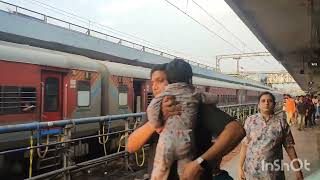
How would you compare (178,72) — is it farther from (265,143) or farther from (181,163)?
(265,143)

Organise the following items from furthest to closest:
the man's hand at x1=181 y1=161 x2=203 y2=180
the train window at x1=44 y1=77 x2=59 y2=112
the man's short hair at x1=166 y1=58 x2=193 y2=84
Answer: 1. the train window at x1=44 y1=77 x2=59 y2=112
2. the man's short hair at x1=166 y1=58 x2=193 y2=84
3. the man's hand at x1=181 y1=161 x2=203 y2=180

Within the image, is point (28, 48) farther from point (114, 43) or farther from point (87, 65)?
point (114, 43)

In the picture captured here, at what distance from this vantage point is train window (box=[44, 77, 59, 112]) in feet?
32.5

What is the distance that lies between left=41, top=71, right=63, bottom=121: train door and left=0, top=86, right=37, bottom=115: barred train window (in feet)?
1.28

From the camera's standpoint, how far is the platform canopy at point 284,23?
10047 mm

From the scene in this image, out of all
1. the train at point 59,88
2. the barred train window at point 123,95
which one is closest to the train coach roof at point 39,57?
the train at point 59,88

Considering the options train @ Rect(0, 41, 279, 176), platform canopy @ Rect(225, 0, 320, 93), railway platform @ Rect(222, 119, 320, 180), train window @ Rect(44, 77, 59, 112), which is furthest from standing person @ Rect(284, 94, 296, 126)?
train window @ Rect(44, 77, 59, 112)

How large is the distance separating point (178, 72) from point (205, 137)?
0.38m

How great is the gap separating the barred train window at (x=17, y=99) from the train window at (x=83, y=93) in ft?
6.43

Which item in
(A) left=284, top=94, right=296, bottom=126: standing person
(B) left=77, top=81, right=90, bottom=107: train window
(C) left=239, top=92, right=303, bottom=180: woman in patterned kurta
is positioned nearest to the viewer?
(C) left=239, top=92, right=303, bottom=180: woman in patterned kurta

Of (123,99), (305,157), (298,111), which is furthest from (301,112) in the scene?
(305,157)

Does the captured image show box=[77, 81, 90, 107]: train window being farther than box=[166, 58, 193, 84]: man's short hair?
Yes

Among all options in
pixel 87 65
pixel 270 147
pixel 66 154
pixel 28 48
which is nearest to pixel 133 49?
pixel 87 65

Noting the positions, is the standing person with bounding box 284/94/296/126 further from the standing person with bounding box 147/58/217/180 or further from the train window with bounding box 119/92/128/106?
the standing person with bounding box 147/58/217/180
